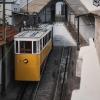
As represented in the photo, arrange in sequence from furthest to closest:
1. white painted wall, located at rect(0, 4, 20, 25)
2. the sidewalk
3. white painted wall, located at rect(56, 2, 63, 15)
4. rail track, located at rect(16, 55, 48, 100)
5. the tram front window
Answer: white painted wall, located at rect(56, 2, 63, 15) < white painted wall, located at rect(0, 4, 20, 25) < the tram front window < rail track, located at rect(16, 55, 48, 100) < the sidewalk

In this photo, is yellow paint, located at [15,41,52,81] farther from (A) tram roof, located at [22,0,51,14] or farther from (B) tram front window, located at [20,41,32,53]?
(A) tram roof, located at [22,0,51,14]

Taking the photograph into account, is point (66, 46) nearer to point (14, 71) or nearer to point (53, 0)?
point (53, 0)

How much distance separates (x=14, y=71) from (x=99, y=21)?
39.5ft

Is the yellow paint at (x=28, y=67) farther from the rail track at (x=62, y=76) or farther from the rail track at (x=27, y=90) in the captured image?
the rail track at (x=62, y=76)

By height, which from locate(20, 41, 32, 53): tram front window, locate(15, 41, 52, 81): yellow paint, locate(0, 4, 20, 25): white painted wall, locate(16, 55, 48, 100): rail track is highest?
locate(0, 4, 20, 25): white painted wall

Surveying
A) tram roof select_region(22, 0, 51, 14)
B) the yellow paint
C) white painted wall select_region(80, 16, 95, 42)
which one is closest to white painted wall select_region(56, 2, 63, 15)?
tram roof select_region(22, 0, 51, 14)

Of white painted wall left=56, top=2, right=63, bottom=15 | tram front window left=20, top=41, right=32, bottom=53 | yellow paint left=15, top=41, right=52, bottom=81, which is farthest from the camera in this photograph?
white painted wall left=56, top=2, right=63, bottom=15

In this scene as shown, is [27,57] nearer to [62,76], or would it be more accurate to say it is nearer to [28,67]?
[28,67]

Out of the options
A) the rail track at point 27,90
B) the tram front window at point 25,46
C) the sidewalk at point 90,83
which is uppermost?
the sidewalk at point 90,83

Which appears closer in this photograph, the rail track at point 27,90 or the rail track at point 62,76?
the rail track at point 27,90

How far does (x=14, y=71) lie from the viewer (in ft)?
53.4

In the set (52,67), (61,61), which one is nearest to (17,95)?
(52,67)

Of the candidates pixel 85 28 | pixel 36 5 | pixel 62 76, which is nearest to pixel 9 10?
pixel 36 5

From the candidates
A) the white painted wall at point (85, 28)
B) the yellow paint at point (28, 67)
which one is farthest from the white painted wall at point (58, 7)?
the yellow paint at point (28, 67)
